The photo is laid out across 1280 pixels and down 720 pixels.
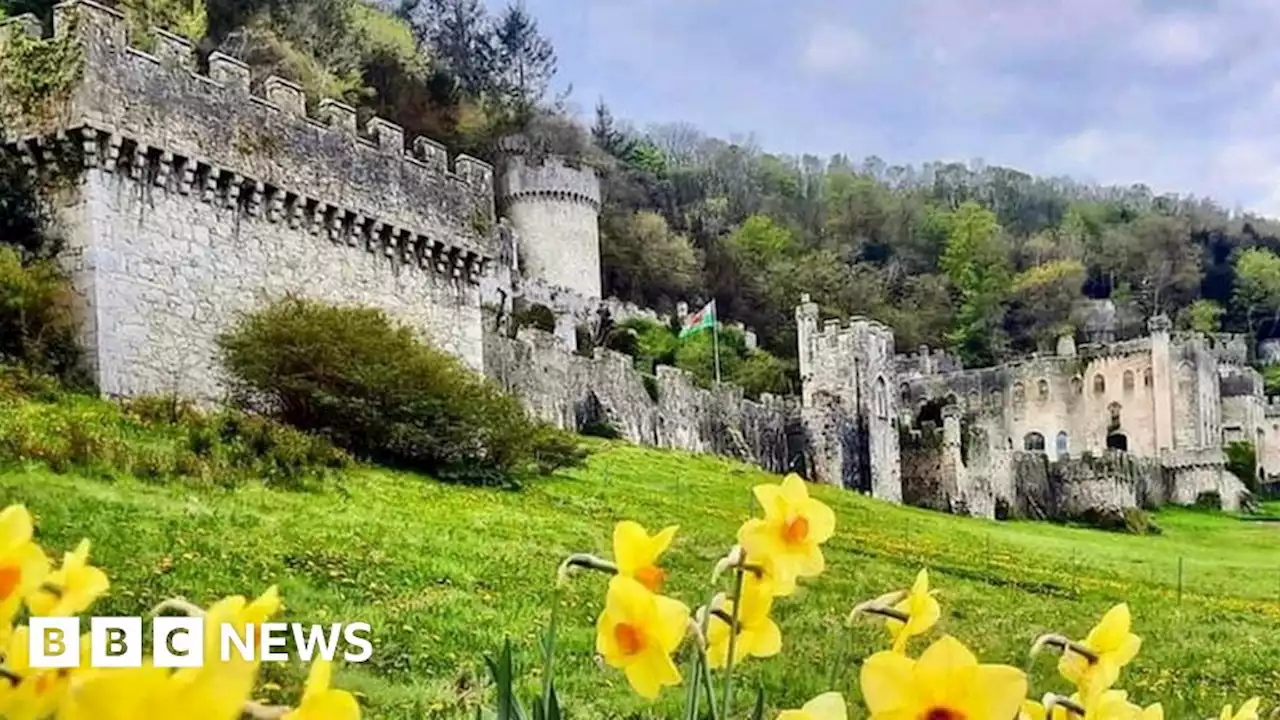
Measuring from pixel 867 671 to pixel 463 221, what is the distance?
26939 mm

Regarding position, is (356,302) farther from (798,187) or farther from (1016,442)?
(798,187)

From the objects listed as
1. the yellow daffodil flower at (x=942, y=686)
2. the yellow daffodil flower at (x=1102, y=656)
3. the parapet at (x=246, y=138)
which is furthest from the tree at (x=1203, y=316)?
the yellow daffodil flower at (x=942, y=686)

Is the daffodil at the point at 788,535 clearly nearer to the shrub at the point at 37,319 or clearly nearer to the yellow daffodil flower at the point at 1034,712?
the yellow daffodil flower at the point at 1034,712

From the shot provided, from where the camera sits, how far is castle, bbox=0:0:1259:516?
19.6 metres

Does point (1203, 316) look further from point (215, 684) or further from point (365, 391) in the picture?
point (215, 684)

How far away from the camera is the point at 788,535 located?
2.06 m

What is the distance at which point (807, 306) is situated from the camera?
43.3m

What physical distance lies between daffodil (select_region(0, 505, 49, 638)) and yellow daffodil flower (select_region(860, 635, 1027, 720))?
0.82 meters

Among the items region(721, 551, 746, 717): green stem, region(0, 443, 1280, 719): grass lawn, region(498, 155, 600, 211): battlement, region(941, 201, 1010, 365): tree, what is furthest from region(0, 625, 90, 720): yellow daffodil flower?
region(941, 201, 1010, 365): tree

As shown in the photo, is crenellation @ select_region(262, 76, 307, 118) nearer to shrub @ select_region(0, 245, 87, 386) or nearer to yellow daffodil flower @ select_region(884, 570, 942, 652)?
shrub @ select_region(0, 245, 87, 386)

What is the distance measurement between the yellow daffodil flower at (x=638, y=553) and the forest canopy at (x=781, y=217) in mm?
35371

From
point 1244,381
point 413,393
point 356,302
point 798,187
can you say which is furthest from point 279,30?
point 798,187

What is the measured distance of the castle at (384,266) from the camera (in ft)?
64.3

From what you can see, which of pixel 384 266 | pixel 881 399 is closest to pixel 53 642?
pixel 384 266
